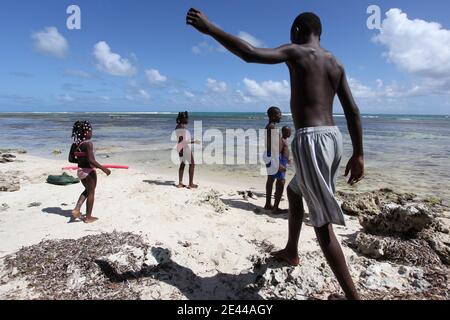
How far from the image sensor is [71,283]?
9.19 ft

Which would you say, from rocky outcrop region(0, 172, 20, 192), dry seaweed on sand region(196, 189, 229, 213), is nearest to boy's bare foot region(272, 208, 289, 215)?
dry seaweed on sand region(196, 189, 229, 213)

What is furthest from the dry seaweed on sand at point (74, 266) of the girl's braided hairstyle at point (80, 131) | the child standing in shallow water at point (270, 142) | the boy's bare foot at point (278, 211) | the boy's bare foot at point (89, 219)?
the child standing in shallow water at point (270, 142)

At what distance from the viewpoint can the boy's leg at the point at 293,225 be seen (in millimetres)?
2854

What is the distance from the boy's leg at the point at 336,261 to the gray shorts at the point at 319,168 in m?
0.12

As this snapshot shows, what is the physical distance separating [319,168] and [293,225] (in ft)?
2.62

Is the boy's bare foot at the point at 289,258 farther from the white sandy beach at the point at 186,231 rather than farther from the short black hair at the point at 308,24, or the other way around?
the short black hair at the point at 308,24

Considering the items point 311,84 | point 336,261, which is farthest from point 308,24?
point 336,261

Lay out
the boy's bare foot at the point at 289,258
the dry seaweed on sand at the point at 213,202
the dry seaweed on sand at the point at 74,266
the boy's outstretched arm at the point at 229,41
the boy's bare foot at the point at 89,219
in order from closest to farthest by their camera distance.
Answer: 1. the boy's outstretched arm at the point at 229,41
2. the dry seaweed on sand at the point at 74,266
3. the boy's bare foot at the point at 289,258
4. the boy's bare foot at the point at 89,219
5. the dry seaweed on sand at the point at 213,202

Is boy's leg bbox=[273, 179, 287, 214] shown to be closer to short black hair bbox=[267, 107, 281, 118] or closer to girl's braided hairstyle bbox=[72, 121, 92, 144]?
short black hair bbox=[267, 107, 281, 118]

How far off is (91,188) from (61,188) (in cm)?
207

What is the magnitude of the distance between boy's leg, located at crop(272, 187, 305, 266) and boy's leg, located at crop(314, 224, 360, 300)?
43 cm

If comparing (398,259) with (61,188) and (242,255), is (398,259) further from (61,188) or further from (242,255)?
(61,188)

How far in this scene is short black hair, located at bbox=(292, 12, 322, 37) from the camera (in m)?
2.48

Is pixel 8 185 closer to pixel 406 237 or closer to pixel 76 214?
pixel 76 214
